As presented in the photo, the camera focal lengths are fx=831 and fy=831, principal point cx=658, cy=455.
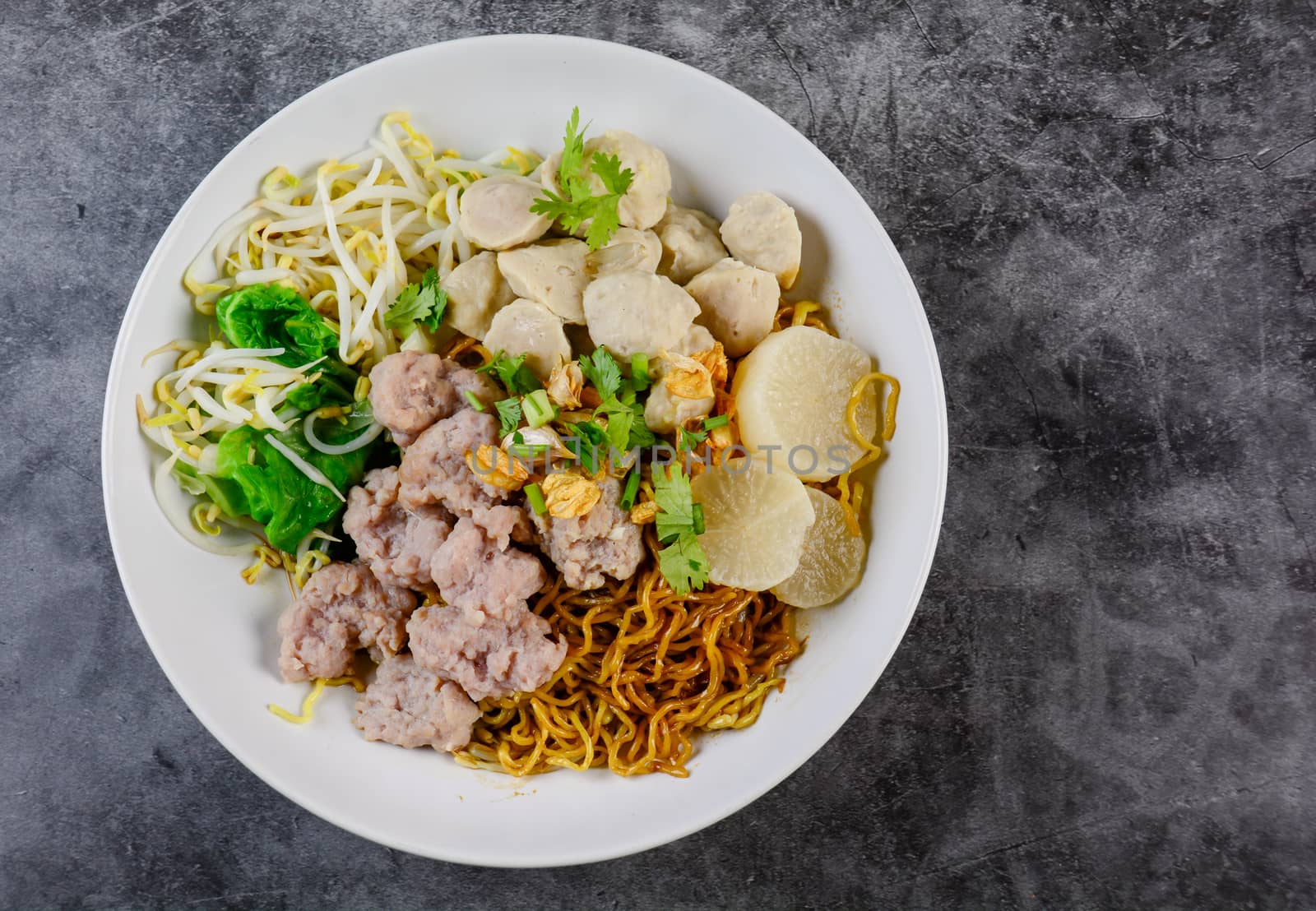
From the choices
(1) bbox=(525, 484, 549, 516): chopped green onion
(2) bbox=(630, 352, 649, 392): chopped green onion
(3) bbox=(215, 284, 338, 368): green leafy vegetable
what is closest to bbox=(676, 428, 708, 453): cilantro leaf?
(2) bbox=(630, 352, 649, 392): chopped green onion

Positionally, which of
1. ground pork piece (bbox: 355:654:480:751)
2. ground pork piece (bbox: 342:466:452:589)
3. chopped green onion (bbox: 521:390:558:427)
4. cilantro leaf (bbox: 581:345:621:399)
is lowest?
ground pork piece (bbox: 355:654:480:751)

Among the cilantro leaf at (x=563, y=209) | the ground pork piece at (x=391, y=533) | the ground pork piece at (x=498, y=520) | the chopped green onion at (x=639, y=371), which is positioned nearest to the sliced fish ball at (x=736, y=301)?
the chopped green onion at (x=639, y=371)

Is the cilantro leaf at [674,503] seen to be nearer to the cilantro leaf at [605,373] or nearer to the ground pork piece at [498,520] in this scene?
the cilantro leaf at [605,373]

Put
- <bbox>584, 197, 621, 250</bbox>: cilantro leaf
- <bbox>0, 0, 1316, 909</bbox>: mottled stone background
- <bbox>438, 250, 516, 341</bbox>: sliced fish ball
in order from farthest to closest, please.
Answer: <bbox>0, 0, 1316, 909</bbox>: mottled stone background, <bbox>438, 250, 516, 341</bbox>: sliced fish ball, <bbox>584, 197, 621, 250</bbox>: cilantro leaf

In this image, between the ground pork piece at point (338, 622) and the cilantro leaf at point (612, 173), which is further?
the ground pork piece at point (338, 622)

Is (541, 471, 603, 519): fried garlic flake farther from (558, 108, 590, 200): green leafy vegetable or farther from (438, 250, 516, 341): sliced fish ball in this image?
(558, 108, 590, 200): green leafy vegetable

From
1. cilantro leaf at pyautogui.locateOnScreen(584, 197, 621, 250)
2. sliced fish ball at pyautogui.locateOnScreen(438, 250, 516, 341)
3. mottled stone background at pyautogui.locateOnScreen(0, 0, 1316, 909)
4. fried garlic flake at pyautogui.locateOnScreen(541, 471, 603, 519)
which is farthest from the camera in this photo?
mottled stone background at pyautogui.locateOnScreen(0, 0, 1316, 909)
